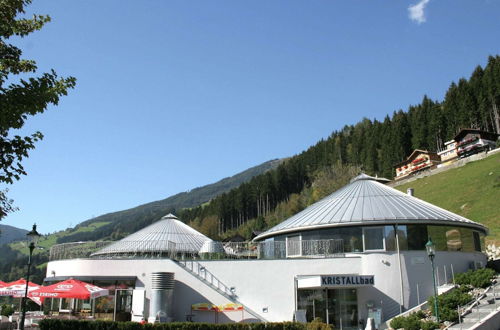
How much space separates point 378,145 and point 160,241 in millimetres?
83322

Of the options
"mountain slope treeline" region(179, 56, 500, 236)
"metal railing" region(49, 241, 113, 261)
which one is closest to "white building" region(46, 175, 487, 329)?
"metal railing" region(49, 241, 113, 261)

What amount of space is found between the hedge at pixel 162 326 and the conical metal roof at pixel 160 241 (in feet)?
52.4

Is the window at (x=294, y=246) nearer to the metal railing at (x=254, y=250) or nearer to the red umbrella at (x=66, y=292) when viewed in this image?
the metal railing at (x=254, y=250)

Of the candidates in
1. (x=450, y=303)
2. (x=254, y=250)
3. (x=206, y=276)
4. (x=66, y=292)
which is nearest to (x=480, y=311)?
(x=450, y=303)

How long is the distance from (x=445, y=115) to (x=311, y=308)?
8965 centimetres

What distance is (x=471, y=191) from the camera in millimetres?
60688

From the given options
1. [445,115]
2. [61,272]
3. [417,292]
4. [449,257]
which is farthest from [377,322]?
[445,115]

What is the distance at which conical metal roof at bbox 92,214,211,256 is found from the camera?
40281mm

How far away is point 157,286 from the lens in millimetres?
26781

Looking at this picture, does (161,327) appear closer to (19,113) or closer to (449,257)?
(19,113)

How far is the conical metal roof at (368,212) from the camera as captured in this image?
27922 mm

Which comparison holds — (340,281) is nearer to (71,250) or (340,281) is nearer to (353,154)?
(71,250)

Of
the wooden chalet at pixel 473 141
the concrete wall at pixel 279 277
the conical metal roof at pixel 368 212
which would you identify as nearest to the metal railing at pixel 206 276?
the concrete wall at pixel 279 277

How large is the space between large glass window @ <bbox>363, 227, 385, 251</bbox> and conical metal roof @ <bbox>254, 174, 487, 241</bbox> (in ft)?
1.96
